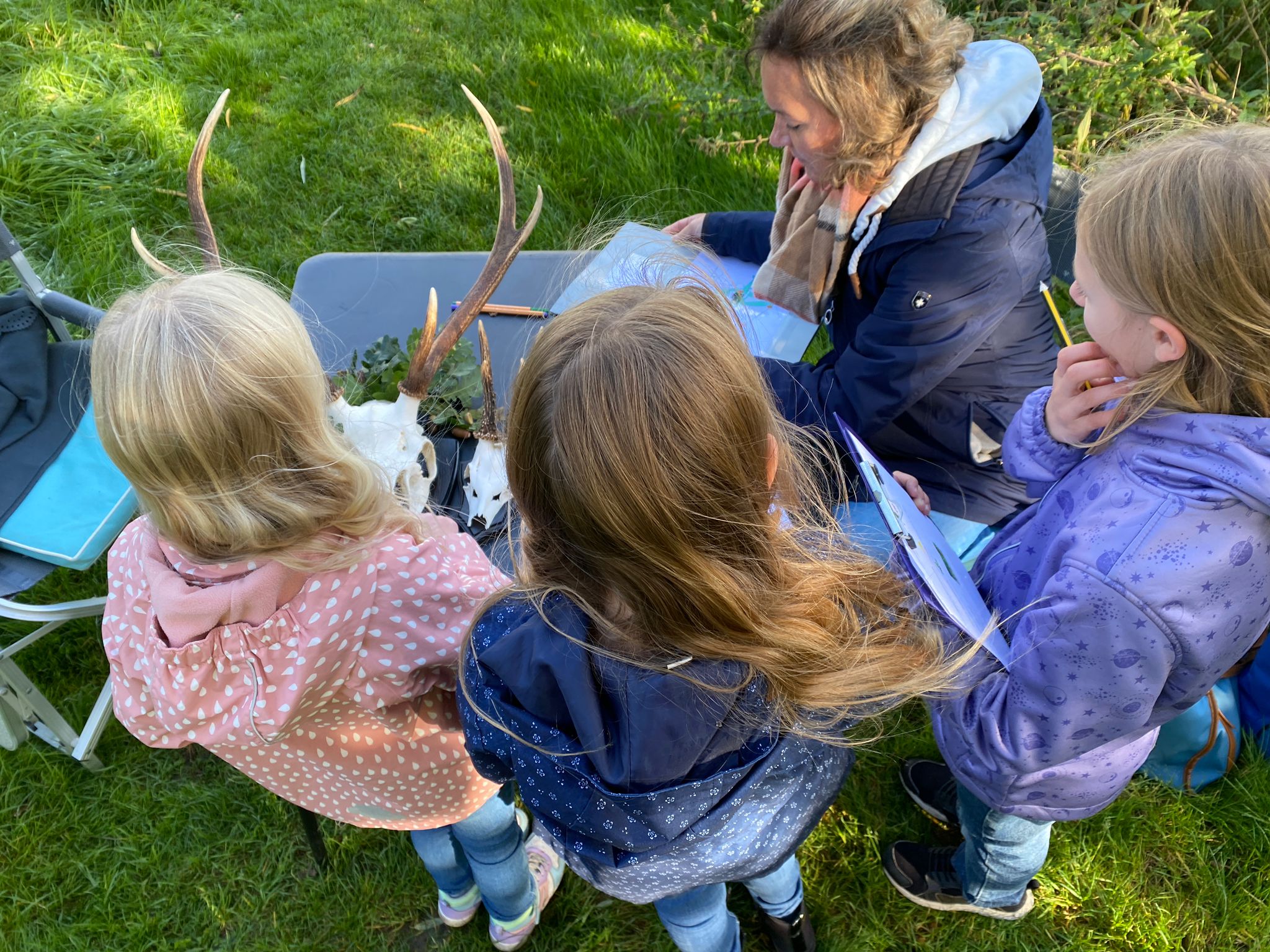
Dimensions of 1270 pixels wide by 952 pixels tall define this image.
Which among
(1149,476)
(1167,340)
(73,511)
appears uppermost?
(1167,340)

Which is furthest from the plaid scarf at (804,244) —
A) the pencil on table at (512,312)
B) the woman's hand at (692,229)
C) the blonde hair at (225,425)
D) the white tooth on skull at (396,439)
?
the blonde hair at (225,425)

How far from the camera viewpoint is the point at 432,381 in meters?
2.15

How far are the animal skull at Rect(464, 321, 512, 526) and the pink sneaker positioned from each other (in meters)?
0.87

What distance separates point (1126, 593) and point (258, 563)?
1294 millimetres

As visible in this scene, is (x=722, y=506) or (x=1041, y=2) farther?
(x=1041, y=2)

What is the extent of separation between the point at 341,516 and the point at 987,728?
3.62 feet

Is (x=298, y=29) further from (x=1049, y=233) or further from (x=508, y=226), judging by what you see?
(x=1049, y=233)

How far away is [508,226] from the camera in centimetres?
221

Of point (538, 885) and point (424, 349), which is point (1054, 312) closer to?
point (424, 349)

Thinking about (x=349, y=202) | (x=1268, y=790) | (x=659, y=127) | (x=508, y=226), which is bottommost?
(x=1268, y=790)

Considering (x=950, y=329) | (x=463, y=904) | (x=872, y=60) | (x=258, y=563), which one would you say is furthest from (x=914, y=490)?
(x=463, y=904)

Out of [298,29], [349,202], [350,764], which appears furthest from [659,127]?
[350,764]

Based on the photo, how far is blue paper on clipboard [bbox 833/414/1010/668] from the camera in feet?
4.21

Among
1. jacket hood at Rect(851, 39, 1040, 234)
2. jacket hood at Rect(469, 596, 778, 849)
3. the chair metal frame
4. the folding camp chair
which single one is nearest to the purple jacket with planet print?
jacket hood at Rect(469, 596, 778, 849)
